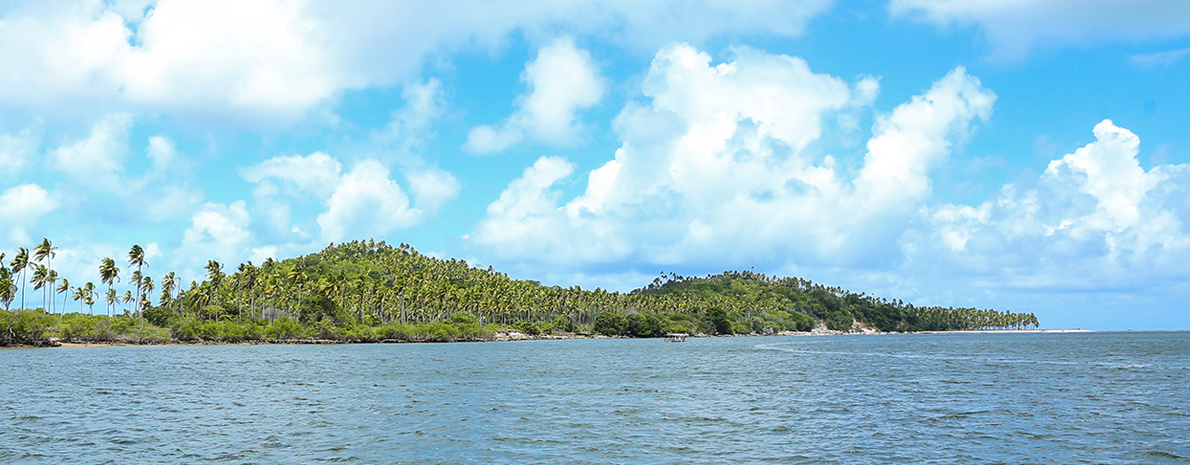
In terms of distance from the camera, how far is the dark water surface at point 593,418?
3228 centimetres

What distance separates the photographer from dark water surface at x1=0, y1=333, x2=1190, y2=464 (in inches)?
1271

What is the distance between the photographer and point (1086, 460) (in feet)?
100

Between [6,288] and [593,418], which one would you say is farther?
[6,288]

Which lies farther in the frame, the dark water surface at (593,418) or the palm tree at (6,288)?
the palm tree at (6,288)

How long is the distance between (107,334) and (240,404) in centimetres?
12923

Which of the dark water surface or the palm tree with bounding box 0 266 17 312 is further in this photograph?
the palm tree with bounding box 0 266 17 312

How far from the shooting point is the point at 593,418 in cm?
4303

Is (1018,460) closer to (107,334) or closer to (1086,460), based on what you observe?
(1086,460)

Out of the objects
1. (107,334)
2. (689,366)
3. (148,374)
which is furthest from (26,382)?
(107,334)

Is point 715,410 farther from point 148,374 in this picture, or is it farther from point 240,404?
point 148,374

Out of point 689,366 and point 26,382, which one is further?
point 689,366

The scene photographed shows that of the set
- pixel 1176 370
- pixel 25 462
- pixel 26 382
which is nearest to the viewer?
pixel 25 462

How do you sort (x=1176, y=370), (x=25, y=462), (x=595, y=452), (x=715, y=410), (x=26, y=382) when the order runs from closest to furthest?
(x=25, y=462) < (x=595, y=452) < (x=715, y=410) < (x=26, y=382) < (x=1176, y=370)

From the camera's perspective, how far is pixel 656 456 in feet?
104
